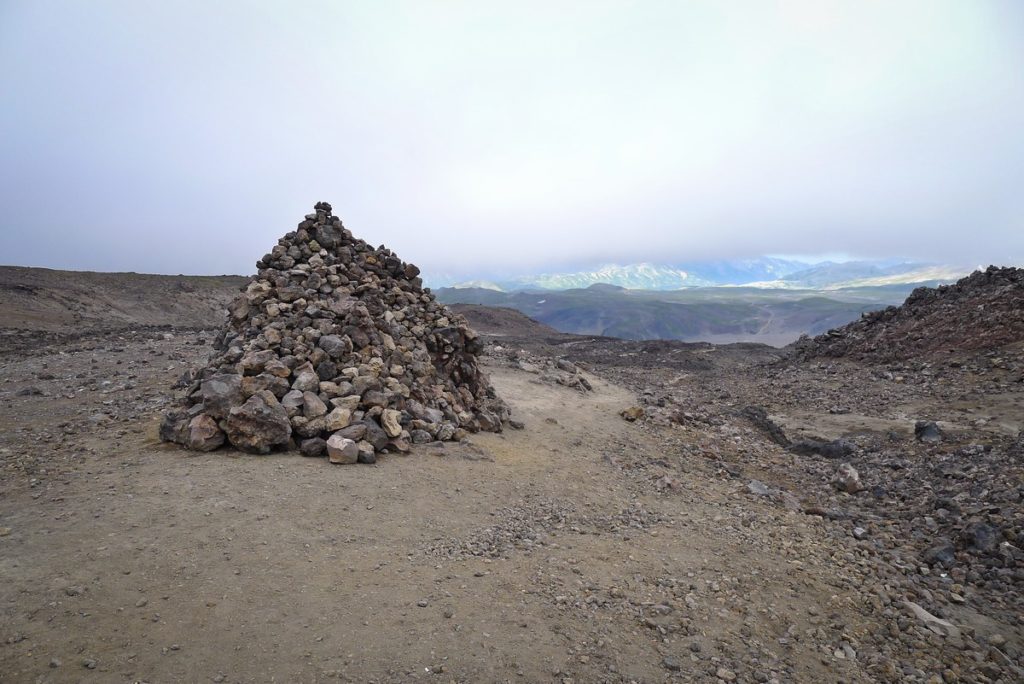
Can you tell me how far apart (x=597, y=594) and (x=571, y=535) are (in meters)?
1.32

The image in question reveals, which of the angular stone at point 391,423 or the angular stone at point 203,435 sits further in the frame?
the angular stone at point 391,423

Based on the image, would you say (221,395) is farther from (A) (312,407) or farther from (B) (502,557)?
(B) (502,557)

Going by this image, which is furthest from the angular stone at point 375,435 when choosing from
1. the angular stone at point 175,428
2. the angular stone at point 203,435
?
the angular stone at point 175,428

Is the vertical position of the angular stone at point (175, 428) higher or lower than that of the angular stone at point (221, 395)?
lower

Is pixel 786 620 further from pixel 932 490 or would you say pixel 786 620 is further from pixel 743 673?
pixel 932 490

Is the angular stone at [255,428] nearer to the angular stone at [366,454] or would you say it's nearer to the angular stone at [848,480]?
the angular stone at [366,454]

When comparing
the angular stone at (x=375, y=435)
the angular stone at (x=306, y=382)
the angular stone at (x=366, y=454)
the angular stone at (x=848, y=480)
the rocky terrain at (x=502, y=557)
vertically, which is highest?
the angular stone at (x=306, y=382)

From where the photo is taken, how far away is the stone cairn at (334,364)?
7090 millimetres

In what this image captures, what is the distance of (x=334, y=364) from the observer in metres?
8.17

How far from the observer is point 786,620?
5062 mm

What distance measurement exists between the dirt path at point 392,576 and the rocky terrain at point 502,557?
2 cm

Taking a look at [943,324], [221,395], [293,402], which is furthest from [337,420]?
[943,324]

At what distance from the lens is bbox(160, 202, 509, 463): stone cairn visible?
23.3ft

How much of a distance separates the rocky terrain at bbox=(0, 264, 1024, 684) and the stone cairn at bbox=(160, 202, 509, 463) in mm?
393
